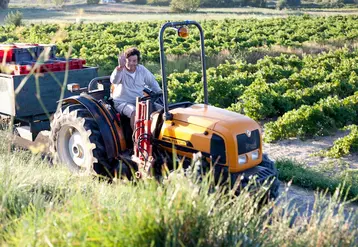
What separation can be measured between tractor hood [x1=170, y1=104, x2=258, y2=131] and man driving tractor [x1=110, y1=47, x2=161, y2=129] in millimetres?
831

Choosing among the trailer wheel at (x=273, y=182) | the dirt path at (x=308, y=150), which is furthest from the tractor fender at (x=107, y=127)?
the dirt path at (x=308, y=150)

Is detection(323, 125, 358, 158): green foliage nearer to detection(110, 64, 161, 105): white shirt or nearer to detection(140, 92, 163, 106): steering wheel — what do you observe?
detection(140, 92, 163, 106): steering wheel

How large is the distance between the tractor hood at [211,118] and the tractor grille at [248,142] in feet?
0.32

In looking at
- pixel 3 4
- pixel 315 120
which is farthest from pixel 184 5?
pixel 315 120

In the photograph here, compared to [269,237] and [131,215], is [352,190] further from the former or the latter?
[131,215]

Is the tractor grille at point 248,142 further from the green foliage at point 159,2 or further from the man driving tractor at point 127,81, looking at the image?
the green foliage at point 159,2

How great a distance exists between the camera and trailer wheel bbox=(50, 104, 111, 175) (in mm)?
6969

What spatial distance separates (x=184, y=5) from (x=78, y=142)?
55940 mm

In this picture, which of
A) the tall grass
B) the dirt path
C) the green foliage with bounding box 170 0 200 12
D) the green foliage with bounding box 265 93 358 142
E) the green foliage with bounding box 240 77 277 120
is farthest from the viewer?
the green foliage with bounding box 170 0 200 12

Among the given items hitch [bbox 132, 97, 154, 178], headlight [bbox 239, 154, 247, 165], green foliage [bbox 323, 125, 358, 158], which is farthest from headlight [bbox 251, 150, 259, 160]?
green foliage [bbox 323, 125, 358, 158]

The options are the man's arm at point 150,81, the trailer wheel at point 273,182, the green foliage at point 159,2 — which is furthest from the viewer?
the green foliage at point 159,2

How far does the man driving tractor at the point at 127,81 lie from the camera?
23.2 ft

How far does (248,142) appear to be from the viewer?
6184 millimetres

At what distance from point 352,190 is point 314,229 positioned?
3.42 metres
